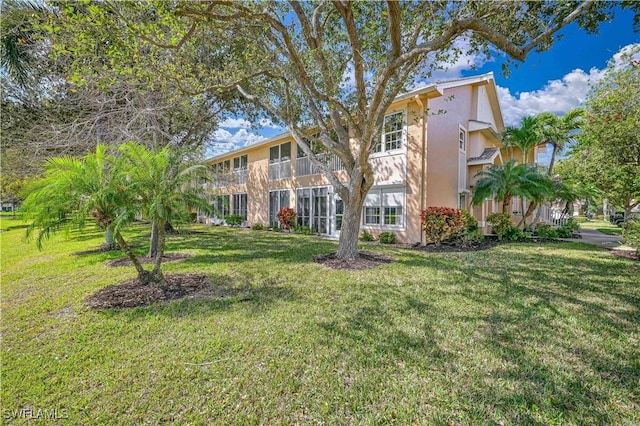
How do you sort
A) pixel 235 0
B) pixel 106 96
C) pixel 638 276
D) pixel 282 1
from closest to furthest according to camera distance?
pixel 235 0 → pixel 638 276 → pixel 282 1 → pixel 106 96

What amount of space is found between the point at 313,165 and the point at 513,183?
10.3 m

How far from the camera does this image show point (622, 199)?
1753 centimetres

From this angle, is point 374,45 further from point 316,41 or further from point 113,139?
point 113,139

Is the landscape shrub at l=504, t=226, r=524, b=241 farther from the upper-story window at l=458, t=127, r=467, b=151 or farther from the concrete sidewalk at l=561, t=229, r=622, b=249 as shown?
the upper-story window at l=458, t=127, r=467, b=151

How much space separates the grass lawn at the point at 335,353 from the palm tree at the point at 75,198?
1.61 meters

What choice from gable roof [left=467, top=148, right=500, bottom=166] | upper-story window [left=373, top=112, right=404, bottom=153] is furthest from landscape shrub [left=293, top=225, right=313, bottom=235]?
gable roof [left=467, top=148, right=500, bottom=166]

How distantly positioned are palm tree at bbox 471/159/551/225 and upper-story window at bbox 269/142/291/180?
37.9 feet

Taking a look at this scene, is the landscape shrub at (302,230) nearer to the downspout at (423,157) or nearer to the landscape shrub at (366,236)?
the landscape shrub at (366,236)

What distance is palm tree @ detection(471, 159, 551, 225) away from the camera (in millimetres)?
13148

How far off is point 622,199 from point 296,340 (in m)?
23.2

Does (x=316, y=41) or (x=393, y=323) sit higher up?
(x=316, y=41)

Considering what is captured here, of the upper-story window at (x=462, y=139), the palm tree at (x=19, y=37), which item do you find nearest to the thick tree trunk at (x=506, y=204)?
the upper-story window at (x=462, y=139)

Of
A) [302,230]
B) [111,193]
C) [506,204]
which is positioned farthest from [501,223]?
[111,193]

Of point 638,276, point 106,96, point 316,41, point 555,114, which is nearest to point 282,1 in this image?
point 316,41
